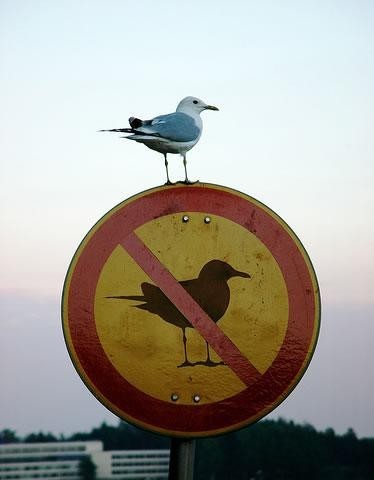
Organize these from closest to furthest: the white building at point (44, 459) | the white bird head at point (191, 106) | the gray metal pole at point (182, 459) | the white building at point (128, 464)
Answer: the gray metal pole at point (182, 459) < the white bird head at point (191, 106) < the white building at point (128, 464) < the white building at point (44, 459)

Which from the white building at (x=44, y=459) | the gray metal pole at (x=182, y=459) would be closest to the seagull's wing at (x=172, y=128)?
the gray metal pole at (x=182, y=459)

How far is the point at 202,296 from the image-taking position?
7.97 feet

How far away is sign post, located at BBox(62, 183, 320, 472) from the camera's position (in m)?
2.37

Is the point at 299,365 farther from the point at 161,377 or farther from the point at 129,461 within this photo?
the point at 129,461

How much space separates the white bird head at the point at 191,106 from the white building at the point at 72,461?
2935cm

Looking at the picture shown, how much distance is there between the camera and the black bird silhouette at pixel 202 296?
2404 millimetres

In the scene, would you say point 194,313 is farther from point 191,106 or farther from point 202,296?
point 191,106

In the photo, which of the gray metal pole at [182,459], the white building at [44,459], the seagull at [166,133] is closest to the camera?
the gray metal pole at [182,459]

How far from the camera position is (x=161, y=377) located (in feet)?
7.77

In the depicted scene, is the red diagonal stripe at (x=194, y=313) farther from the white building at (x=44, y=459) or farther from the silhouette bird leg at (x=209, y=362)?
the white building at (x=44, y=459)

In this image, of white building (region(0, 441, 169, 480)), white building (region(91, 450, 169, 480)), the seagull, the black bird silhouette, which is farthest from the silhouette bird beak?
white building (region(91, 450, 169, 480))

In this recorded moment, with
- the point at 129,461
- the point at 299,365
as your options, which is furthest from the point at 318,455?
the point at 299,365

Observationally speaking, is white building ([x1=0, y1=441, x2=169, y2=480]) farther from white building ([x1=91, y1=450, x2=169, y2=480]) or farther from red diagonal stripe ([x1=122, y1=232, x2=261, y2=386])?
red diagonal stripe ([x1=122, y1=232, x2=261, y2=386])

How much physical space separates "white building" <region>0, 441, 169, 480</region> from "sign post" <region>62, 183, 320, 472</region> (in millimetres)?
29766
